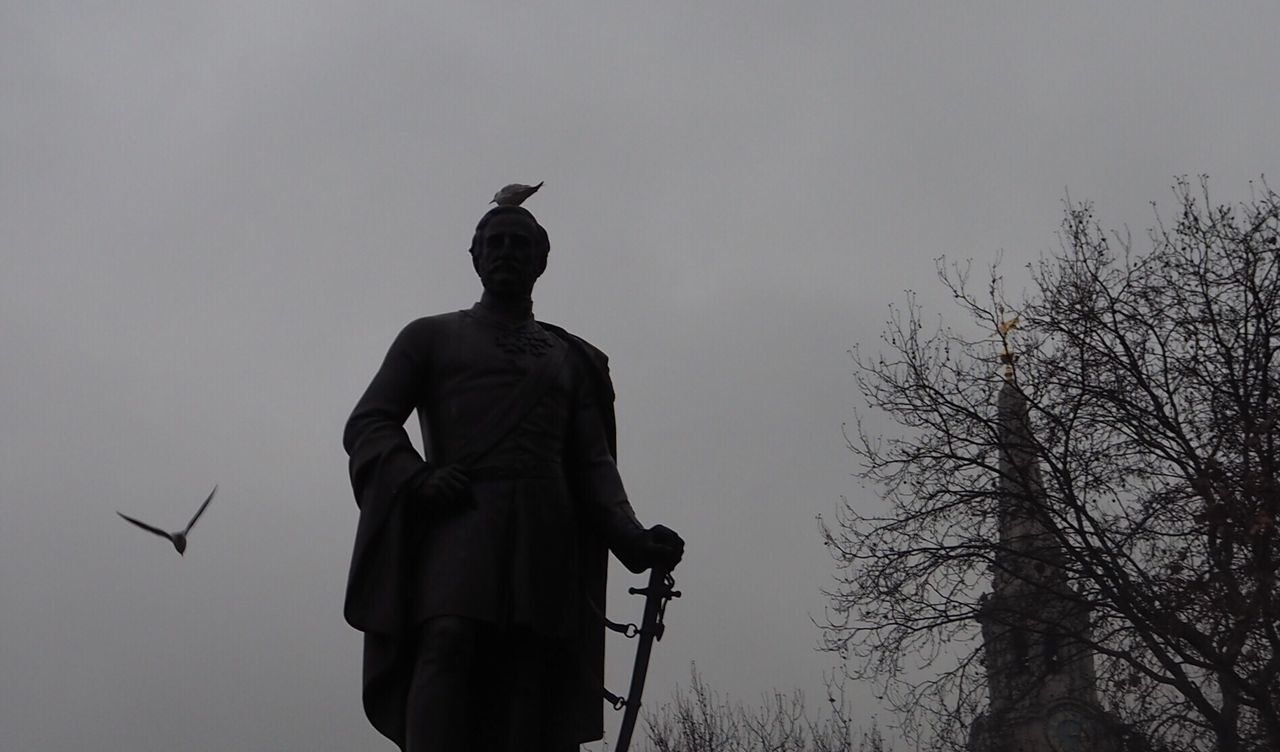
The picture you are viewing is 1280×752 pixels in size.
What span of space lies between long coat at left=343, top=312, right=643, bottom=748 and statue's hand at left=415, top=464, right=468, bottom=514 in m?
0.07

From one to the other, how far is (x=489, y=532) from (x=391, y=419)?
2.19 feet

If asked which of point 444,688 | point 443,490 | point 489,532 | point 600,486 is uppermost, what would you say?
point 600,486

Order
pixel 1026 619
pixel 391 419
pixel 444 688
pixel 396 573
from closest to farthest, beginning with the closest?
pixel 444 688 → pixel 396 573 → pixel 391 419 → pixel 1026 619

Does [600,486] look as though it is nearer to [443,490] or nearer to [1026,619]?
[443,490]

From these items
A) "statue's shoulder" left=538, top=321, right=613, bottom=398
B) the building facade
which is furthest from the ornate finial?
"statue's shoulder" left=538, top=321, right=613, bottom=398

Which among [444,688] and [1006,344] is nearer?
[444,688]

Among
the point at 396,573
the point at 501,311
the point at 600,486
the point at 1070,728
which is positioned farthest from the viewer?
the point at 1070,728

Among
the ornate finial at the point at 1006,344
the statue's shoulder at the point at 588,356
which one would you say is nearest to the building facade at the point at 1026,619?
the ornate finial at the point at 1006,344

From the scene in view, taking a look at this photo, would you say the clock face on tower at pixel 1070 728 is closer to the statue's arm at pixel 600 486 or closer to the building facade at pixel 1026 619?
the building facade at pixel 1026 619

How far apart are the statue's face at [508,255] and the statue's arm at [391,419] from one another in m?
0.35

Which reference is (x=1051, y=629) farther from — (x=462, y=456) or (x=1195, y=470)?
(x=462, y=456)

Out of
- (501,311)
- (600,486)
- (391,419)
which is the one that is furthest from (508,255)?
(600,486)

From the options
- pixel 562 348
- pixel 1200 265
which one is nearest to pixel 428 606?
pixel 562 348

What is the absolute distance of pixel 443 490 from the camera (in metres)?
5.22
